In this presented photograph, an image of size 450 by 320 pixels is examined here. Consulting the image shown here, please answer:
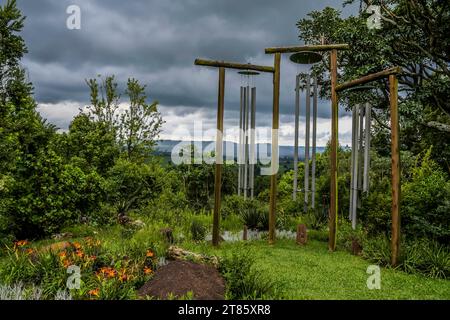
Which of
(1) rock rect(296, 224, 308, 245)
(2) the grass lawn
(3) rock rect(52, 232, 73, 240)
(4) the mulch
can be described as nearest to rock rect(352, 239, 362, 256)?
(2) the grass lawn

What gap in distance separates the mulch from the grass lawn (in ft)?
3.21

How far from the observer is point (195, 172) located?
14.8m

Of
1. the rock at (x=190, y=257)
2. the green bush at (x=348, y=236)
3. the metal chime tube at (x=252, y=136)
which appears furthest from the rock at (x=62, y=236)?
the green bush at (x=348, y=236)

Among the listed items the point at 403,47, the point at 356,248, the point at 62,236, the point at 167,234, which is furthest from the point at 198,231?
the point at 403,47

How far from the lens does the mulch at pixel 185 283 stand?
15.5 ft

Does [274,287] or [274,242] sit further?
[274,242]

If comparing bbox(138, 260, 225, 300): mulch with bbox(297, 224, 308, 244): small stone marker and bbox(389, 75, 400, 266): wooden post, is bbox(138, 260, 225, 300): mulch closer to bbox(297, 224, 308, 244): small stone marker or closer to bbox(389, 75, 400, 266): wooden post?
bbox(389, 75, 400, 266): wooden post

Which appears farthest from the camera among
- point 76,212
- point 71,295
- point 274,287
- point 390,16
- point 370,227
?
point 390,16

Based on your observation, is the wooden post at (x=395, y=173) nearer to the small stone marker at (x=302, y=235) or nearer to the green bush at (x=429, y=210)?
the green bush at (x=429, y=210)

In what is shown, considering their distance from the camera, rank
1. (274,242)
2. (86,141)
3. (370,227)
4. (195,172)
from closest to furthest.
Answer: (274,242) → (370,227) → (86,141) → (195,172)

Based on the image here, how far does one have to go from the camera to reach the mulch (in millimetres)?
4719
